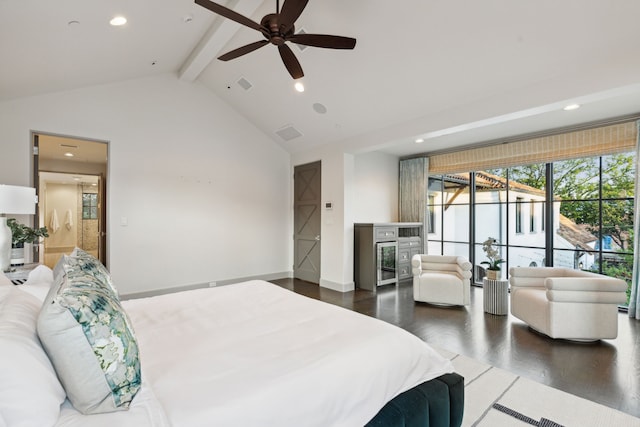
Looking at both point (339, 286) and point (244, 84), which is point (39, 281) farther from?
point (339, 286)

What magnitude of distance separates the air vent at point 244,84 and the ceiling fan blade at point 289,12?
96.4 inches

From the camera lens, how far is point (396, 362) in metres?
1.51

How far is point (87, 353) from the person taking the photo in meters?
1.00

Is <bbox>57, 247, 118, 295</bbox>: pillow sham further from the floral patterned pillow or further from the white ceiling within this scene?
the white ceiling

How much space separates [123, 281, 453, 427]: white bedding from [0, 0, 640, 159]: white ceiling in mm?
2681

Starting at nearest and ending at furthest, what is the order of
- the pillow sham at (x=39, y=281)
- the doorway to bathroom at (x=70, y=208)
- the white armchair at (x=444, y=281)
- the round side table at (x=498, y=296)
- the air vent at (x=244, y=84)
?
1. the pillow sham at (x=39, y=281)
2. the round side table at (x=498, y=296)
3. the white armchair at (x=444, y=281)
4. the air vent at (x=244, y=84)
5. the doorway to bathroom at (x=70, y=208)

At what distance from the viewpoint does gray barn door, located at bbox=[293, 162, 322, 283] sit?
5832 millimetres

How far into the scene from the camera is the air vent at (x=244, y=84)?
471cm

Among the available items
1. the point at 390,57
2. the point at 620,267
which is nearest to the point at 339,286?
the point at 390,57

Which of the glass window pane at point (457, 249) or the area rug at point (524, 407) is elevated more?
the glass window pane at point (457, 249)

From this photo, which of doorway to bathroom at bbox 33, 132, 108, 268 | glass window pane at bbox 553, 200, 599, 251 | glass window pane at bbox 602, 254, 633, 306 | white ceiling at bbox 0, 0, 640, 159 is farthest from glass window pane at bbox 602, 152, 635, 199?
doorway to bathroom at bbox 33, 132, 108, 268

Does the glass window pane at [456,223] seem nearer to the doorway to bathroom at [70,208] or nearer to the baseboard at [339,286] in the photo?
the baseboard at [339,286]

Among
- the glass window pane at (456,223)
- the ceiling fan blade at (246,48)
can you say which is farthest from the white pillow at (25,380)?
the glass window pane at (456,223)

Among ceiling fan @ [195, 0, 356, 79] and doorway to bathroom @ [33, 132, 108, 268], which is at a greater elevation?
ceiling fan @ [195, 0, 356, 79]
